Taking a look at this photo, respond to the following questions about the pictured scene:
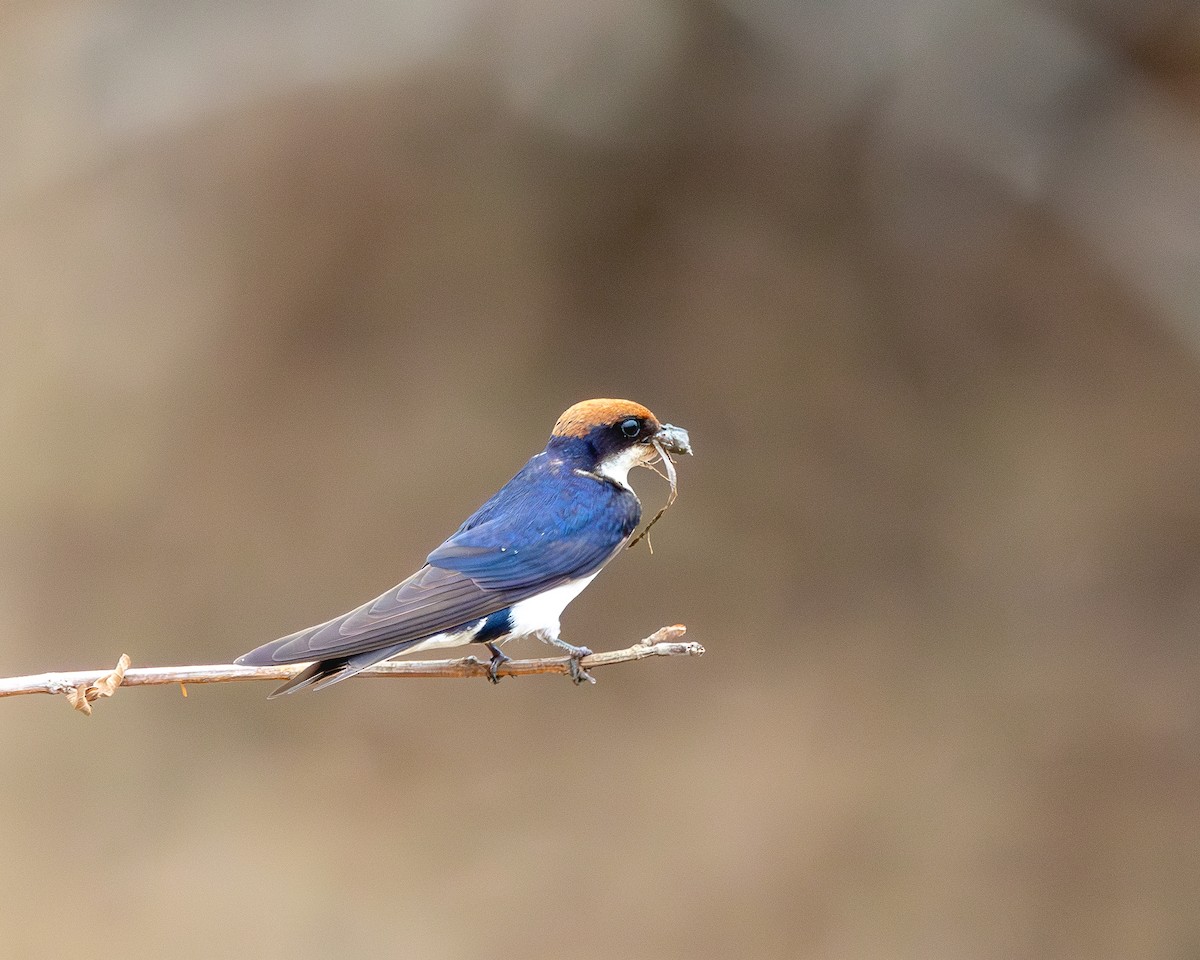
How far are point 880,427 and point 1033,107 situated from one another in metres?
0.94

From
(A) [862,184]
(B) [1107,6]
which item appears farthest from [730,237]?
(B) [1107,6]

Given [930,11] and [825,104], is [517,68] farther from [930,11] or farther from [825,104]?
[930,11]

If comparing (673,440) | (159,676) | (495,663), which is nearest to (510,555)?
(495,663)

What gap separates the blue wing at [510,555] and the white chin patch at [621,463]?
0.7 inches

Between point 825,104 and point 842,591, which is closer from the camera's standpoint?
point 825,104

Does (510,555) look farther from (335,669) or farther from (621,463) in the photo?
(335,669)

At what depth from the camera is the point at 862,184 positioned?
3.13m

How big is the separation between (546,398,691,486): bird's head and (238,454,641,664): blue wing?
0.08ft

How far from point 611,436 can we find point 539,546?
0.18 m

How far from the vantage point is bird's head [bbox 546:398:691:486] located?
4.85ft

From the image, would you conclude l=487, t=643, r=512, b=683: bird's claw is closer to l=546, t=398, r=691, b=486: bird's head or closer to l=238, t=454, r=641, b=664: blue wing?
l=238, t=454, r=641, b=664: blue wing

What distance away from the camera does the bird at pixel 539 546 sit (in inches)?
52.6

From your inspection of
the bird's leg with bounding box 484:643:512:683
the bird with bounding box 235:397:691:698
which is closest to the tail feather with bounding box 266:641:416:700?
the bird with bounding box 235:397:691:698

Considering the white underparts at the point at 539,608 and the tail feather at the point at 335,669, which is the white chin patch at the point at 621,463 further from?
the tail feather at the point at 335,669
